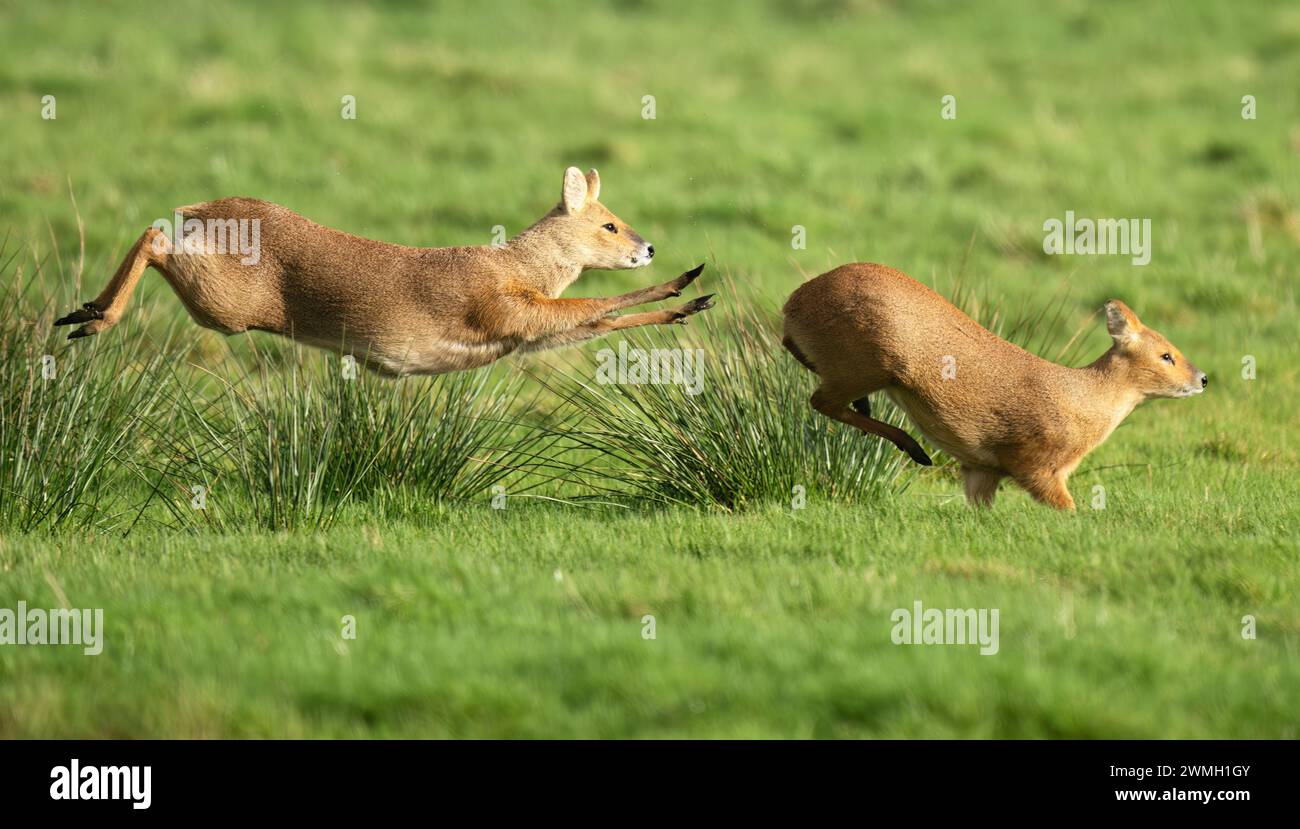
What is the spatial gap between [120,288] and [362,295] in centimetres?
104

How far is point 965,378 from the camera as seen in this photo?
30.5 ft

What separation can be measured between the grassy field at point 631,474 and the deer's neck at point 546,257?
57.6 inches

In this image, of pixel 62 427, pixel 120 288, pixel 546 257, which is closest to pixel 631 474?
pixel 546 257

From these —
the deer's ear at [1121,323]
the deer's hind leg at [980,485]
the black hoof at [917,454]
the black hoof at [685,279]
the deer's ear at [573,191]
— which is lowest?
the deer's hind leg at [980,485]

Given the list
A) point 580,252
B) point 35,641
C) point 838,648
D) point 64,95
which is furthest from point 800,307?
point 64,95

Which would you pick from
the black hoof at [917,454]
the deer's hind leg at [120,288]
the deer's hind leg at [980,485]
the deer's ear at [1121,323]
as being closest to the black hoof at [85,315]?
the deer's hind leg at [120,288]

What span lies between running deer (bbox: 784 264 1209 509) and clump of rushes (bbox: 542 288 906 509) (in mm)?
647

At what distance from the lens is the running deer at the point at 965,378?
905 centimetres

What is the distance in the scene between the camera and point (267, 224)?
7680 millimetres

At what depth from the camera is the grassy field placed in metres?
7.00

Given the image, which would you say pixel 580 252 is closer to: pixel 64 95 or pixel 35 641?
pixel 35 641

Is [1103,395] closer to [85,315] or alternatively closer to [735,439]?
[735,439]

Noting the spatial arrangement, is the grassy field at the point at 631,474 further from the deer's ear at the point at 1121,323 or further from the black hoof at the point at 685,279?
the black hoof at the point at 685,279

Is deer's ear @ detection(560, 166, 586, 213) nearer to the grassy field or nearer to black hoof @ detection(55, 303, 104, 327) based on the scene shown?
the grassy field
